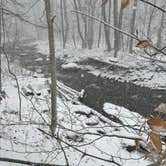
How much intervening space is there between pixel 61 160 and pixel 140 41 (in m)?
5.61

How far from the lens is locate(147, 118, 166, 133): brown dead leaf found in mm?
787

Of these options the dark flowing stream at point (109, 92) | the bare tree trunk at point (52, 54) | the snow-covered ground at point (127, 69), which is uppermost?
the bare tree trunk at point (52, 54)

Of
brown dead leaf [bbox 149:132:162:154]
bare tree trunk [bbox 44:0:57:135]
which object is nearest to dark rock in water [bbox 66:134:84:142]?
bare tree trunk [bbox 44:0:57:135]

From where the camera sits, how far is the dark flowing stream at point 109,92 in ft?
37.8

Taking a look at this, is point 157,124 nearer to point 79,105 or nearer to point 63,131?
point 63,131

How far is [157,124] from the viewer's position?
2.60 feet

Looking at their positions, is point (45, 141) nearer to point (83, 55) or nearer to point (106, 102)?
point (106, 102)

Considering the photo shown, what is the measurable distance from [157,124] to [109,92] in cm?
1262

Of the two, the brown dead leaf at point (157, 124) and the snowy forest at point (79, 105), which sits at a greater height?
the brown dead leaf at point (157, 124)

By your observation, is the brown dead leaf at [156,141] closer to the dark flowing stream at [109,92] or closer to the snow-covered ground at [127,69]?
the dark flowing stream at [109,92]

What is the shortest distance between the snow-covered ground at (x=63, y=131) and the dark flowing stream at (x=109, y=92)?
754 millimetres

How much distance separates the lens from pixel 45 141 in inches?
277

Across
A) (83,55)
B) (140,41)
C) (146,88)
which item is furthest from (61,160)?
(83,55)

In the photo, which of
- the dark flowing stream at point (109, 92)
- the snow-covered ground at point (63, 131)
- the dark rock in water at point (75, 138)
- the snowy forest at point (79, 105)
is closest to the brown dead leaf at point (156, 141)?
the snowy forest at point (79, 105)
